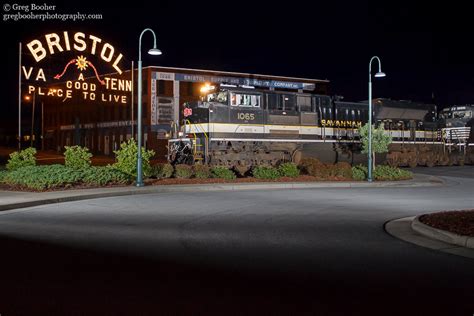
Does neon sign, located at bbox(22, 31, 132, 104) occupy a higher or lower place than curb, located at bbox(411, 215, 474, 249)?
higher

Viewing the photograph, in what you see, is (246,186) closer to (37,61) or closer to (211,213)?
(211,213)

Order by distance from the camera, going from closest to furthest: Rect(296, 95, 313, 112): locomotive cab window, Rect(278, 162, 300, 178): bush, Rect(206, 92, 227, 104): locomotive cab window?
Rect(278, 162, 300, 178): bush < Rect(206, 92, 227, 104): locomotive cab window < Rect(296, 95, 313, 112): locomotive cab window

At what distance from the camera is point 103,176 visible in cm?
1964

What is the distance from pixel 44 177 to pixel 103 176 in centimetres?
230

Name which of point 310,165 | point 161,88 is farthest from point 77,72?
point 161,88

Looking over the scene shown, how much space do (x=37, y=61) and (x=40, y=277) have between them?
69.4 feet

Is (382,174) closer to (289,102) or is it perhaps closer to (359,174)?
(359,174)

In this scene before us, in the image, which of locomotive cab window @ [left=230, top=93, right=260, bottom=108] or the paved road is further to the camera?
locomotive cab window @ [left=230, top=93, right=260, bottom=108]

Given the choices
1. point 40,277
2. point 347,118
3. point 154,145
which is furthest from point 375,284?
point 154,145

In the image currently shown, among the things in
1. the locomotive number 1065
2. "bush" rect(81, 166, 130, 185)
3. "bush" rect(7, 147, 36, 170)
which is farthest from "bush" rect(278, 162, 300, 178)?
"bush" rect(7, 147, 36, 170)

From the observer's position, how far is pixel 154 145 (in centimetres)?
5638

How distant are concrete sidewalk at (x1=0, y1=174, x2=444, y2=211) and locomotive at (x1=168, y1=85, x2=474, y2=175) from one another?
4.61 meters

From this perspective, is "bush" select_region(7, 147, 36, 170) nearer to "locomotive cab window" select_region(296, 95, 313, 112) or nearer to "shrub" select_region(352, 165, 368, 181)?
"locomotive cab window" select_region(296, 95, 313, 112)

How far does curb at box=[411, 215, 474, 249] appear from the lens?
27.8 ft
